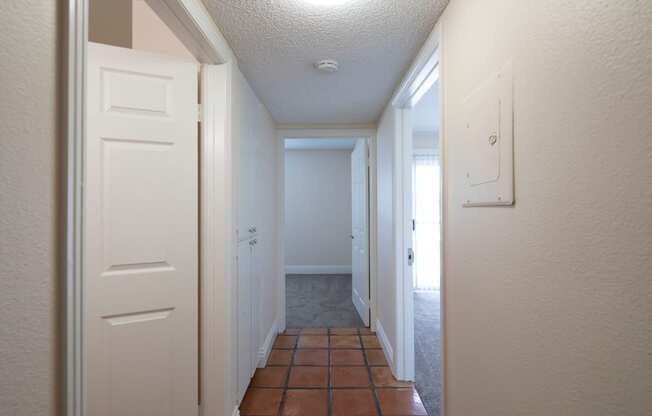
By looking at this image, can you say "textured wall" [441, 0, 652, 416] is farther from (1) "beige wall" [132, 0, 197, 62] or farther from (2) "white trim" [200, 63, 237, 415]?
(1) "beige wall" [132, 0, 197, 62]

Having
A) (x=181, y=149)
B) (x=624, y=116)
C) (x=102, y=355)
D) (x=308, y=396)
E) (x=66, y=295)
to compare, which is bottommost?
(x=308, y=396)

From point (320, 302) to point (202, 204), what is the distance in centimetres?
306

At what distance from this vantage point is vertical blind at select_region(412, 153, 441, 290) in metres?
4.76

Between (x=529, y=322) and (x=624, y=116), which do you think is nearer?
(x=624, y=116)

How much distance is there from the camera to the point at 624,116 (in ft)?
1.79

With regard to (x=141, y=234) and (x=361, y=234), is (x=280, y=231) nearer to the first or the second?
(x=361, y=234)

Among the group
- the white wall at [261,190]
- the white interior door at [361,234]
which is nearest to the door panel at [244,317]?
the white wall at [261,190]

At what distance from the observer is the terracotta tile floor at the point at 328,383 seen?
206 cm

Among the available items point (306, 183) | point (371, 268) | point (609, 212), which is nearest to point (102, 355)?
point (609, 212)

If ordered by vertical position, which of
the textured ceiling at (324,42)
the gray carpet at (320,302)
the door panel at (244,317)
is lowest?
the gray carpet at (320,302)

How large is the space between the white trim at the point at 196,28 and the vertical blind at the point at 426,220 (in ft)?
11.9

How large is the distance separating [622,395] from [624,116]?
0.48m

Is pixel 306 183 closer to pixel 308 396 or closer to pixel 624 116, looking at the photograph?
pixel 308 396

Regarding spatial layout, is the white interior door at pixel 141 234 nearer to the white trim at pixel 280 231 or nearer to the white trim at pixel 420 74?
the white trim at pixel 420 74
